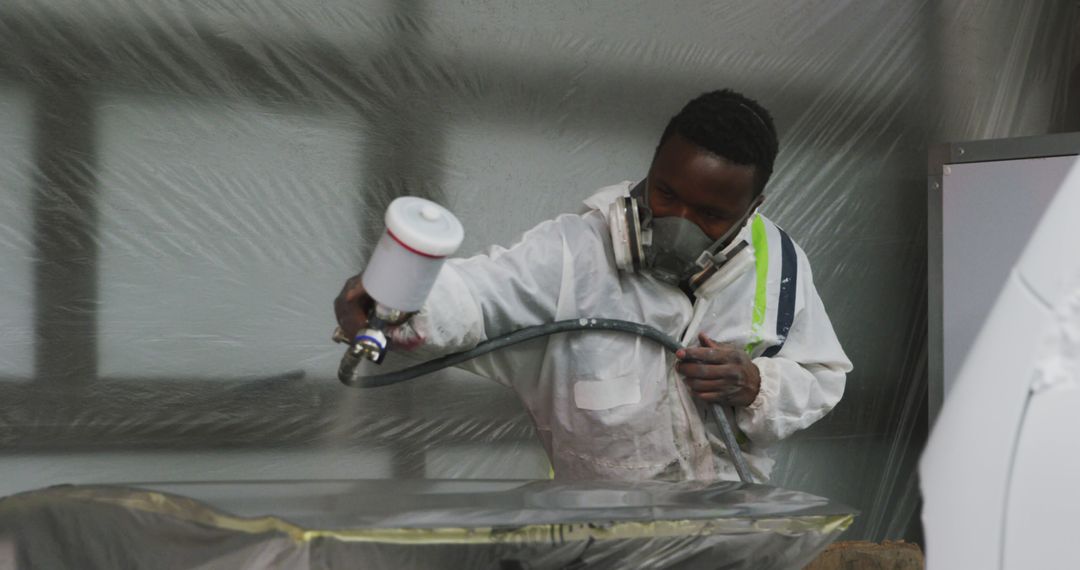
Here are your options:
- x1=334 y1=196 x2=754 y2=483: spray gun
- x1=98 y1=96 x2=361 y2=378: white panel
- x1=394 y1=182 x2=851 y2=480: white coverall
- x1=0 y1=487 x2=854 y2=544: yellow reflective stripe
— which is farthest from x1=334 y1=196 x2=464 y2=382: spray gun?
x1=98 y1=96 x2=361 y2=378: white panel

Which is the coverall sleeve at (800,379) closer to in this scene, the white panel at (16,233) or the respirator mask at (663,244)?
the respirator mask at (663,244)

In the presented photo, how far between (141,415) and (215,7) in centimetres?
71

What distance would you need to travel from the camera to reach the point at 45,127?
1.81 metres

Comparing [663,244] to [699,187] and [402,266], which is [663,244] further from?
[402,266]

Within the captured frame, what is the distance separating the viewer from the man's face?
4.94 feet

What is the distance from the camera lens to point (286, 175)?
1975 millimetres

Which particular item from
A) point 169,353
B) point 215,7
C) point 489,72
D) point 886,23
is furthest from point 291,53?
point 886,23

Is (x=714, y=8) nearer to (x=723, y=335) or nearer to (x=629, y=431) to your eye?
(x=723, y=335)

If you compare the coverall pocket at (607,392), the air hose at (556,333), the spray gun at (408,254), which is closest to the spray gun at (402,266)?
the spray gun at (408,254)

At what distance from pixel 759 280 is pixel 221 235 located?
3.07 feet

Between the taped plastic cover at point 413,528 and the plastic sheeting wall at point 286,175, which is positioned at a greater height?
the plastic sheeting wall at point 286,175

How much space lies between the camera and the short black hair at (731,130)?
1.53 m

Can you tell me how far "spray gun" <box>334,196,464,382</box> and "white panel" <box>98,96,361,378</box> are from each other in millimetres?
855

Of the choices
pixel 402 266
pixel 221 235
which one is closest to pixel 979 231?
pixel 221 235
